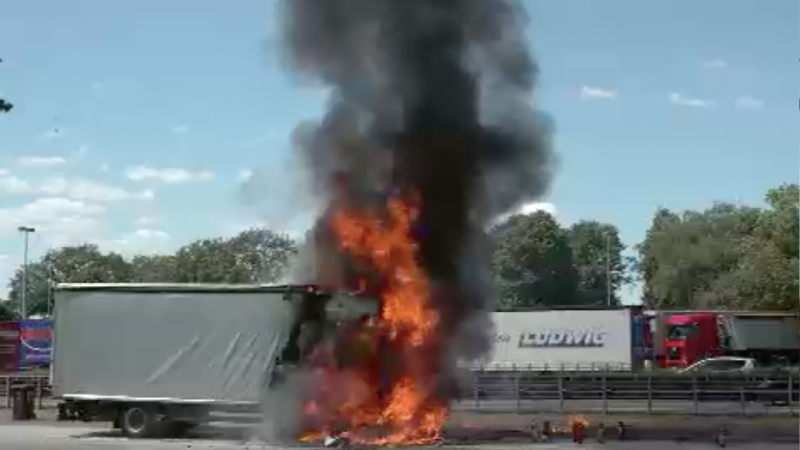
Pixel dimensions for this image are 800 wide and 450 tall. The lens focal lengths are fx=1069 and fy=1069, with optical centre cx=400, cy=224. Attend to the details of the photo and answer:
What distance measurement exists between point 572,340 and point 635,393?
13465 millimetres

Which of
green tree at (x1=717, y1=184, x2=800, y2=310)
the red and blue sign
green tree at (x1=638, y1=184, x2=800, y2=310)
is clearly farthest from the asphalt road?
green tree at (x1=638, y1=184, x2=800, y2=310)

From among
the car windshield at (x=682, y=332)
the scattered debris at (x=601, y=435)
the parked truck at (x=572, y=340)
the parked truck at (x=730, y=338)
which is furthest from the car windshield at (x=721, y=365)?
the scattered debris at (x=601, y=435)

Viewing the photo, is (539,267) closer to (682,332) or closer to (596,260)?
(596,260)

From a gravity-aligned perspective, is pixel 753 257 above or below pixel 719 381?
above

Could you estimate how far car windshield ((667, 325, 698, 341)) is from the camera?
44531 millimetres

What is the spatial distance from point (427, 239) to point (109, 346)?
22.9 ft

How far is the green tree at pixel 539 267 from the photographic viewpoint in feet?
330

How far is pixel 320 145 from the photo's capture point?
68.8ft

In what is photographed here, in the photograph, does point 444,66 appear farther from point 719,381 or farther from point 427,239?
point 719,381

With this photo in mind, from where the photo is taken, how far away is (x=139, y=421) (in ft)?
71.5

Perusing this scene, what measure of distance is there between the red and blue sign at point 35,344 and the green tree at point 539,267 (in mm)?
51316

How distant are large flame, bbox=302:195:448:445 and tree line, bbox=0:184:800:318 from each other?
36790 mm

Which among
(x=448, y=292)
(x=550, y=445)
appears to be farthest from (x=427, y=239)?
(x=550, y=445)

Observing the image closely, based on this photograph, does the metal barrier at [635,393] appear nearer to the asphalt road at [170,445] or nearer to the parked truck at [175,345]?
the asphalt road at [170,445]
